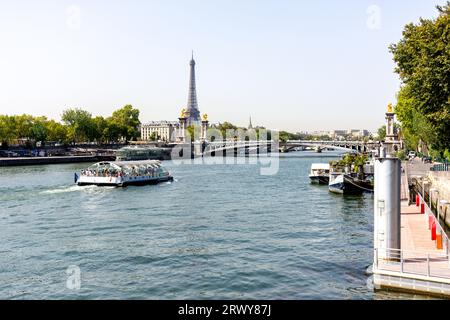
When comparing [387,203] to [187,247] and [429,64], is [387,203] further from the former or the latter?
[429,64]

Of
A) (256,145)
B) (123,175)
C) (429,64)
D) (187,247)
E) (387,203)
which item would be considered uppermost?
(429,64)

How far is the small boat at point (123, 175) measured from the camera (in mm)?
43719

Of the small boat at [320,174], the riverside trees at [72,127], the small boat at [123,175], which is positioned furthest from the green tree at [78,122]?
the small boat at [320,174]

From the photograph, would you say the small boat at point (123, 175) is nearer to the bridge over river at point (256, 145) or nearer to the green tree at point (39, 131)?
the green tree at point (39, 131)

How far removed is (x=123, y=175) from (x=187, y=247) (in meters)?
Answer: 26.3

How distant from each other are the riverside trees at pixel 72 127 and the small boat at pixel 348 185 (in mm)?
64716

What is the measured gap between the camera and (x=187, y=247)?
19234 millimetres

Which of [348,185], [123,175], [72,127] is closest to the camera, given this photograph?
[348,185]

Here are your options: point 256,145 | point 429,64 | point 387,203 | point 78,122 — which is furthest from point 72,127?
point 387,203

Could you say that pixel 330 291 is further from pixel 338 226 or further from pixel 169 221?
pixel 169 221

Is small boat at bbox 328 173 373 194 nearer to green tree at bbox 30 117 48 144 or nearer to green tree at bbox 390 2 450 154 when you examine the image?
green tree at bbox 390 2 450 154

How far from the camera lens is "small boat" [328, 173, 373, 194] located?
3666 cm

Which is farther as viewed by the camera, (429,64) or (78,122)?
(78,122)

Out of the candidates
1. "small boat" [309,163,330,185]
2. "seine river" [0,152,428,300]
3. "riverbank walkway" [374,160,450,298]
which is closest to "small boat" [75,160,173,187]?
"seine river" [0,152,428,300]
